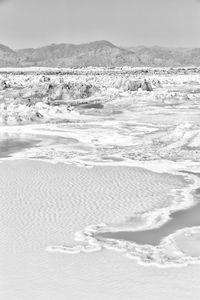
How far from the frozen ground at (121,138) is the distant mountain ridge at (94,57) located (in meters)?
97.9

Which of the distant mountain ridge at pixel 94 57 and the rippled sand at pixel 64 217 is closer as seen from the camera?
the rippled sand at pixel 64 217

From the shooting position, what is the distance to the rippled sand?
5.30 metres

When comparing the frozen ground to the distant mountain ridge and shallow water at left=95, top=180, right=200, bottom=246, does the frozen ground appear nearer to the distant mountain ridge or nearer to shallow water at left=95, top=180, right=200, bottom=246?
shallow water at left=95, top=180, right=200, bottom=246

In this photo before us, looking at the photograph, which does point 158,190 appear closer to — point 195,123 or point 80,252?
point 80,252

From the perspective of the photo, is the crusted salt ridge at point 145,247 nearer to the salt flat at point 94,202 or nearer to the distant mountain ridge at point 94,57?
the salt flat at point 94,202

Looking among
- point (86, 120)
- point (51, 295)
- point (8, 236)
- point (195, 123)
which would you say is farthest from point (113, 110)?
point (51, 295)

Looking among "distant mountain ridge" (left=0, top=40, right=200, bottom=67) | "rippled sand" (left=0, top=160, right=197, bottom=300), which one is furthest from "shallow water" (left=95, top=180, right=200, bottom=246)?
"distant mountain ridge" (left=0, top=40, right=200, bottom=67)

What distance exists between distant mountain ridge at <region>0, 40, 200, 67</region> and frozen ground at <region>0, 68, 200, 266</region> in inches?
3854

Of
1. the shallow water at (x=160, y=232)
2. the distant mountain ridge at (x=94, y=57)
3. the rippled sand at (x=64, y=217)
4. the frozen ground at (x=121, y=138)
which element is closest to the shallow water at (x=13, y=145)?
the frozen ground at (x=121, y=138)

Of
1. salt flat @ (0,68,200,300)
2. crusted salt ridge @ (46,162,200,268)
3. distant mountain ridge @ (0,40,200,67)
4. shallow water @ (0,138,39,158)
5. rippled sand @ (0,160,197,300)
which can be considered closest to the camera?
rippled sand @ (0,160,197,300)

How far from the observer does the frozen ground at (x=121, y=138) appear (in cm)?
665

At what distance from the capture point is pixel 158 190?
940cm

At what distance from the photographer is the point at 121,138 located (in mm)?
15148

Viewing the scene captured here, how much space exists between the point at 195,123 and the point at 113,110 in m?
5.74
